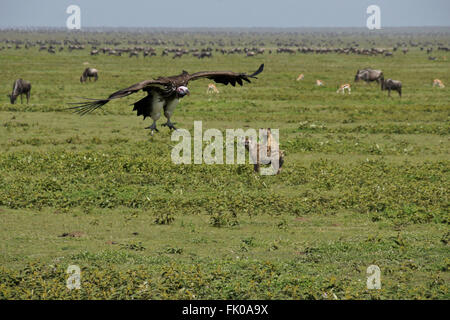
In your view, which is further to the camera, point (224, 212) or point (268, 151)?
point (268, 151)

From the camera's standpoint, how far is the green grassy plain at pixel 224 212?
949cm

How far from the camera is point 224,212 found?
13.3 meters

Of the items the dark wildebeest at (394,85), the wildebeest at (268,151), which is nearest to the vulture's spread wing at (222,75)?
the wildebeest at (268,151)

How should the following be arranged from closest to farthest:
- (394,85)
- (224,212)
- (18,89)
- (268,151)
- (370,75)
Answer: (224,212)
(268,151)
(18,89)
(394,85)
(370,75)

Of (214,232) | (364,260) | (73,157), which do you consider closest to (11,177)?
(73,157)

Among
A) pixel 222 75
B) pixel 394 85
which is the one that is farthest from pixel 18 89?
pixel 222 75

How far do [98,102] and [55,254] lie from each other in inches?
157

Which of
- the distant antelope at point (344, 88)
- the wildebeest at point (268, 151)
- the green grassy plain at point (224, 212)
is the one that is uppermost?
the distant antelope at point (344, 88)

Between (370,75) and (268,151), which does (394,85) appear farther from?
(268,151)

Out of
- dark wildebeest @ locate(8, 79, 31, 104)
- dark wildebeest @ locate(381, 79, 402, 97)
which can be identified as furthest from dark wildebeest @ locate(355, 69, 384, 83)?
dark wildebeest @ locate(8, 79, 31, 104)

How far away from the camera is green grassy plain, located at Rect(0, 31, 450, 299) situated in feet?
31.1

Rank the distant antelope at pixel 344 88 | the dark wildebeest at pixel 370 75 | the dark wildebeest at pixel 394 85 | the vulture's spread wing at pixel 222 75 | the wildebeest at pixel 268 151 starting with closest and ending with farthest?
the vulture's spread wing at pixel 222 75, the wildebeest at pixel 268 151, the dark wildebeest at pixel 394 85, the distant antelope at pixel 344 88, the dark wildebeest at pixel 370 75

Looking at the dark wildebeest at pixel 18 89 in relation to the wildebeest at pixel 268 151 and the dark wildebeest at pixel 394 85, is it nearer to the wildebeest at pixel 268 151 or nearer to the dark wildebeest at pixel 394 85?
the wildebeest at pixel 268 151
